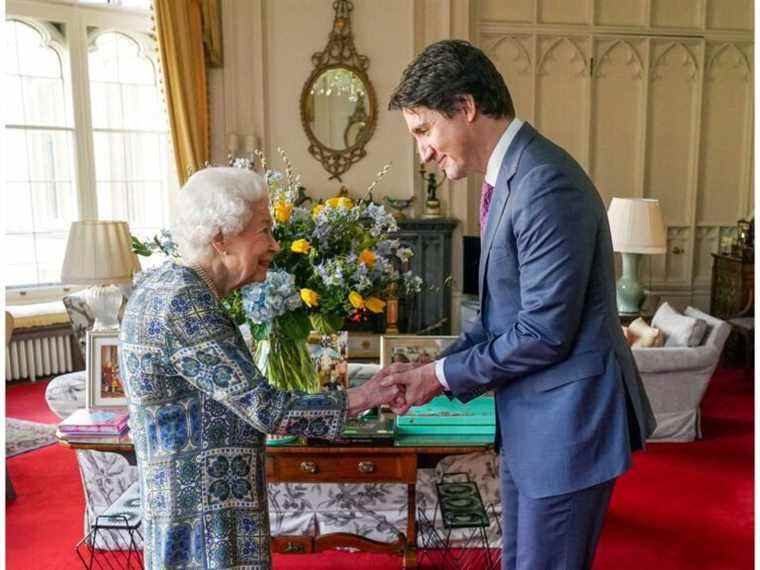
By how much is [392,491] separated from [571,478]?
61.6 inches

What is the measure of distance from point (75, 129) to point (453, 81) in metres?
5.74

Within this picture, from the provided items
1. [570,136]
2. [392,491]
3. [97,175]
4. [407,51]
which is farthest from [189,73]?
[392,491]

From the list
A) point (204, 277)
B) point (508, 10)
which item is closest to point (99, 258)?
point (204, 277)

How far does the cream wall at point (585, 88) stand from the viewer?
6688 millimetres

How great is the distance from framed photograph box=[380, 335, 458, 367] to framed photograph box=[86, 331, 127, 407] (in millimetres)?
978

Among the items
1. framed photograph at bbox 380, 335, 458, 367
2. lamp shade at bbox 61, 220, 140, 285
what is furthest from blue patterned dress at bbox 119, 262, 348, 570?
lamp shade at bbox 61, 220, 140, 285

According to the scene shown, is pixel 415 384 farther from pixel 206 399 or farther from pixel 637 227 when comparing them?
pixel 637 227

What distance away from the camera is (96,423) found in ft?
8.28

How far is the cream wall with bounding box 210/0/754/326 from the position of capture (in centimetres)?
669

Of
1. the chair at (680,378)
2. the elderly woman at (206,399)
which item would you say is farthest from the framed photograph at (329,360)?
the chair at (680,378)

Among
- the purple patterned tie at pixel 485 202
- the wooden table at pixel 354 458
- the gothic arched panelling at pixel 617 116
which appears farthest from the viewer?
the gothic arched panelling at pixel 617 116

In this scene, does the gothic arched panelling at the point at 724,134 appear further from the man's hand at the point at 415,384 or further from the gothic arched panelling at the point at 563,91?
the man's hand at the point at 415,384

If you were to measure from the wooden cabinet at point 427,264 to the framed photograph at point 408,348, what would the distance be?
3892 millimetres

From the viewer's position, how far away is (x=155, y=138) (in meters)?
6.90
